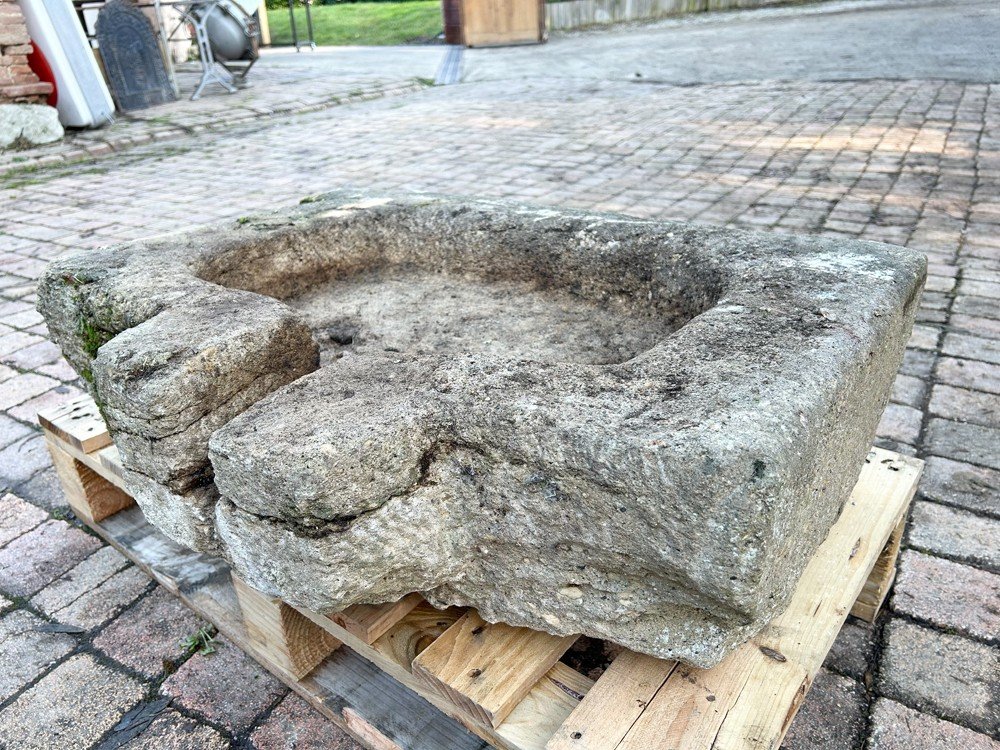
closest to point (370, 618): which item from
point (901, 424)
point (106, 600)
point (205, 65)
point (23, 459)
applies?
point (106, 600)

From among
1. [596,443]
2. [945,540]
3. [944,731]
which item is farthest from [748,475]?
[945,540]

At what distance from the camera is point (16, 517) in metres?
2.51

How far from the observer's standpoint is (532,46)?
14.1 m

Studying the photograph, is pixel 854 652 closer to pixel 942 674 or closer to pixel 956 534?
pixel 942 674

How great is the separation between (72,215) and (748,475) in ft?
19.7

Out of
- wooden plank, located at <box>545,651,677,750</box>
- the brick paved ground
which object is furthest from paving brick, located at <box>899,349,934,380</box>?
wooden plank, located at <box>545,651,677,750</box>

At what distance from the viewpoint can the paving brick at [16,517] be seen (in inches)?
96.0

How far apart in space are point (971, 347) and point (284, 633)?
3.01 metres

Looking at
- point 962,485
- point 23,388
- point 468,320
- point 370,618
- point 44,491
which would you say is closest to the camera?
point 370,618

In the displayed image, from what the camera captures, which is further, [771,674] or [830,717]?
[830,717]

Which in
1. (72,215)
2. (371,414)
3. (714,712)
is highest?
(371,414)

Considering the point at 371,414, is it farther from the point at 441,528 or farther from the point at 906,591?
the point at 906,591

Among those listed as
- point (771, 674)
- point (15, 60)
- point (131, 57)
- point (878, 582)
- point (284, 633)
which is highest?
point (15, 60)

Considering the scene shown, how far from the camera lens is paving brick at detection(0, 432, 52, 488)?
2.72 metres
